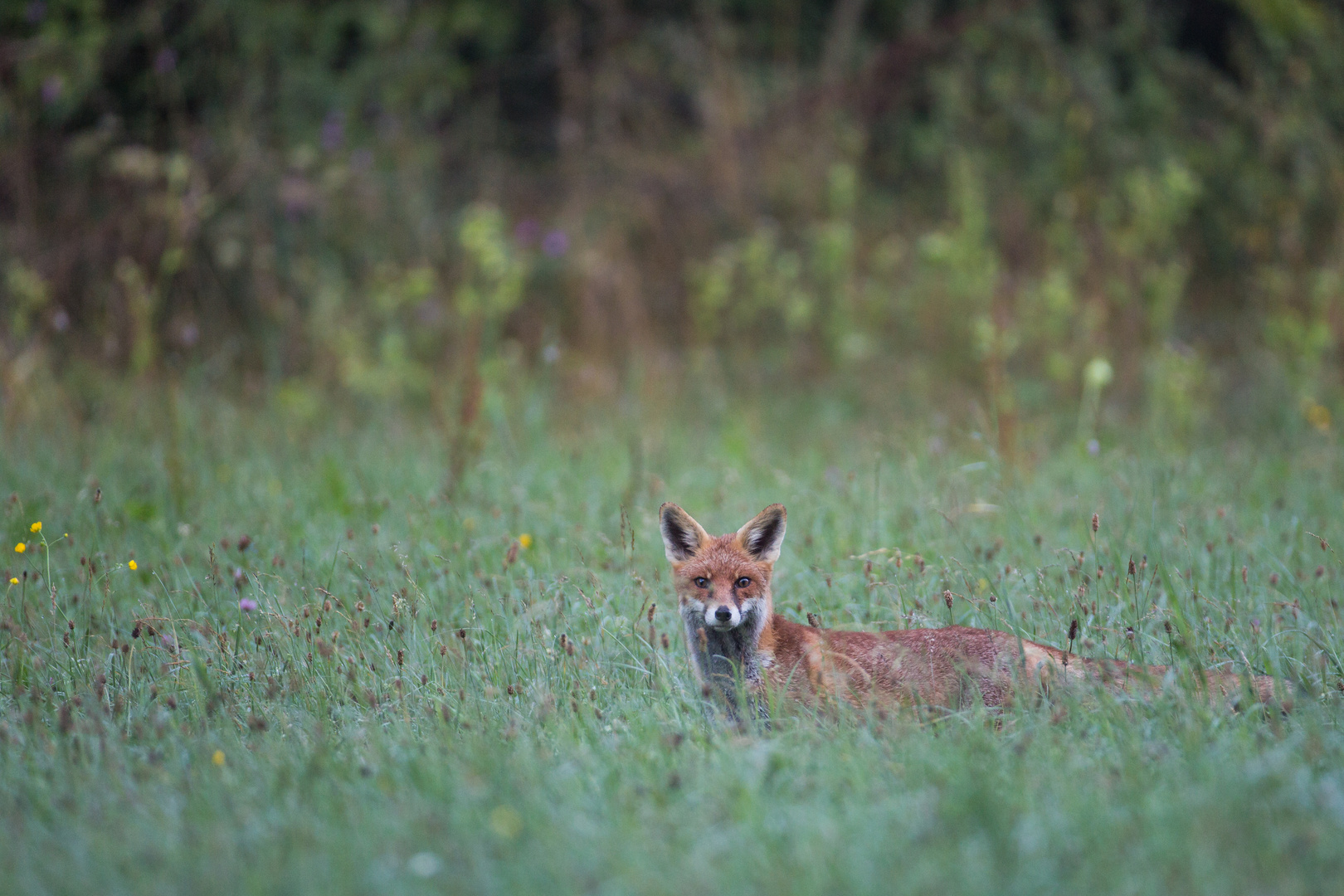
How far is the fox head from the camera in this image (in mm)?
3863

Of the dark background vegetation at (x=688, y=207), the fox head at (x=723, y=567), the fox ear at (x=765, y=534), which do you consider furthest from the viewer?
the dark background vegetation at (x=688, y=207)

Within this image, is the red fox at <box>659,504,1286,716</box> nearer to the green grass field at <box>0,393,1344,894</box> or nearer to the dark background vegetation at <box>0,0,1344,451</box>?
the green grass field at <box>0,393,1344,894</box>

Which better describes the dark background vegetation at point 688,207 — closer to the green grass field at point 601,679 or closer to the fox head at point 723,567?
the green grass field at point 601,679

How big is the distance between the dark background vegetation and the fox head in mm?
3833

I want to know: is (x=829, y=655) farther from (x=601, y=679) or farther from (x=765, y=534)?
(x=601, y=679)

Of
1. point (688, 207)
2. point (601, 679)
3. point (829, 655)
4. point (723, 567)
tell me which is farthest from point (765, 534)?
point (688, 207)

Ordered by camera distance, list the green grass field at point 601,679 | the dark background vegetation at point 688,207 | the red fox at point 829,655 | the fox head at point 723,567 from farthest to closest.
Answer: the dark background vegetation at point 688,207
the fox head at point 723,567
the red fox at point 829,655
the green grass field at point 601,679

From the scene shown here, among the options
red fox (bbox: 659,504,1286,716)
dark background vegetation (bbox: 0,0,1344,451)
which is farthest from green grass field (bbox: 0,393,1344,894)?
dark background vegetation (bbox: 0,0,1344,451)

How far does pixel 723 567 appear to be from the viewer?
405 cm

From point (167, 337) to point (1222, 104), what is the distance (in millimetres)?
9675

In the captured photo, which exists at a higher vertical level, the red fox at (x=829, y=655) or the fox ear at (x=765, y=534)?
the fox ear at (x=765, y=534)

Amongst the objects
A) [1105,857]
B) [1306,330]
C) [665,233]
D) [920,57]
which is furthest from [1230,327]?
[1105,857]

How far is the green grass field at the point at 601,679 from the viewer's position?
8.00ft

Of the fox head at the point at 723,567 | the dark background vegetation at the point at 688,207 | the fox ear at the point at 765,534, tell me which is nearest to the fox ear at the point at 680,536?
the fox head at the point at 723,567
